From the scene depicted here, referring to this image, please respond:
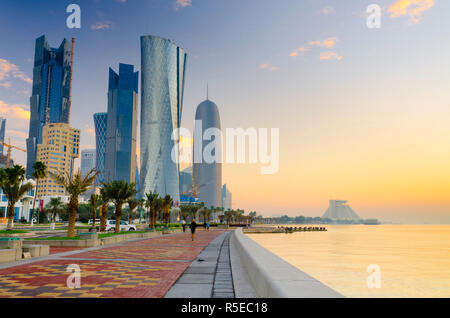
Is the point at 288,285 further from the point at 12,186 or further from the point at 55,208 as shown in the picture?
the point at 55,208

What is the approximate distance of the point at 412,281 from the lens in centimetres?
3281

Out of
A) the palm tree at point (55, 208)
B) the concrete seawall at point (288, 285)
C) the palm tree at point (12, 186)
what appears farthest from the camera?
the palm tree at point (55, 208)

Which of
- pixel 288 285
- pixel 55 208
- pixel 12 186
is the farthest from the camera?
pixel 55 208

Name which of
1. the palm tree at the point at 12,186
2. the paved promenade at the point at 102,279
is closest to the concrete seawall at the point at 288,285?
the paved promenade at the point at 102,279

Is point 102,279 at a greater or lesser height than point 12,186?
lesser

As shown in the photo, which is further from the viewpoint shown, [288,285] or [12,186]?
[12,186]

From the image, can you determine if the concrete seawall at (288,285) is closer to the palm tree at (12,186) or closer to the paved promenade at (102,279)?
the paved promenade at (102,279)

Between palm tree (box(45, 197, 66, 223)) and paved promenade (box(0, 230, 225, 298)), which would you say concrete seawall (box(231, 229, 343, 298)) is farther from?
palm tree (box(45, 197, 66, 223))

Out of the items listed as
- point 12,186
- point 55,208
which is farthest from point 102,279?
point 55,208
